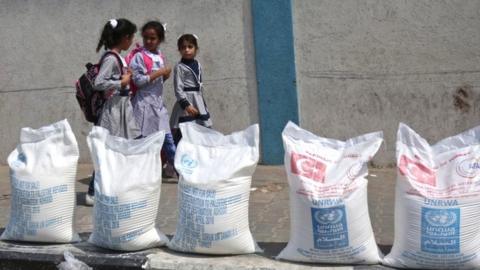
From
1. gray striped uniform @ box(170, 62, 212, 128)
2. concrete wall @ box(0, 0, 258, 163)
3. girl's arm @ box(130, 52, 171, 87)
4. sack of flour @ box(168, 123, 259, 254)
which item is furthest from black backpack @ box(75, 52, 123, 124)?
concrete wall @ box(0, 0, 258, 163)

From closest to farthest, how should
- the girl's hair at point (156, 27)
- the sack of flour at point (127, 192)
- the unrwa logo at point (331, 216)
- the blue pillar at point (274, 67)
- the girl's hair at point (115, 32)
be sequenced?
the unrwa logo at point (331, 216) → the sack of flour at point (127, 192) → the girl's hair at point (115, 32) → the girl's hair at point (156, 27) → the blue pillar at point (274, 67)

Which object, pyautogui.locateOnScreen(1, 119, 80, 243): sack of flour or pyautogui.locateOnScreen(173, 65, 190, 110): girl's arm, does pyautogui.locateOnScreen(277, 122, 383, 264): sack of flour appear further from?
pyautogui.locateOnScreen(173, 65, 190, 110): girl's arm

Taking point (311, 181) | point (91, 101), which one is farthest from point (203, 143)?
point (91, 101)

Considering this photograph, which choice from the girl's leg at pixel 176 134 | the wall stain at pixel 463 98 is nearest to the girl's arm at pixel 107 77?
the girl's leg at pixel 176 134

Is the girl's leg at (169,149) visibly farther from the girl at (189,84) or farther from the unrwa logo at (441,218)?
the unrwa logo at (441,218)

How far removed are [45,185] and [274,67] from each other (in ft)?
9.81

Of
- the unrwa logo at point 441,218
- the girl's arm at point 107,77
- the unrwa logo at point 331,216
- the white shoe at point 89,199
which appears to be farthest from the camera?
the white shoe at point 89,199

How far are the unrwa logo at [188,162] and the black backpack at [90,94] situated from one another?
1.44 metres

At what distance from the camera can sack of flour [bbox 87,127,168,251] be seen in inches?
165

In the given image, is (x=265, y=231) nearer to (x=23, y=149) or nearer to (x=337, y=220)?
(x=337, y=220)

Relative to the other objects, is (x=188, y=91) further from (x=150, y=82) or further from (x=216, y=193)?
(x=216, y=193)

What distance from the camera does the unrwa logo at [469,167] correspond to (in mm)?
3832

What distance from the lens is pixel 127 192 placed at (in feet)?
13.7

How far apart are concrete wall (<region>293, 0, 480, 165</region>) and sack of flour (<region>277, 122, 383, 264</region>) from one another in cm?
276
